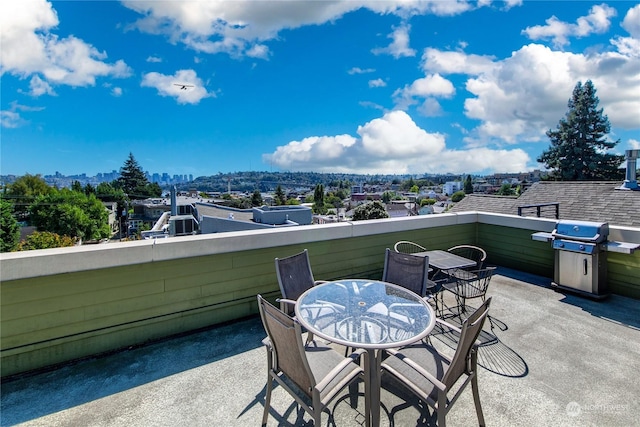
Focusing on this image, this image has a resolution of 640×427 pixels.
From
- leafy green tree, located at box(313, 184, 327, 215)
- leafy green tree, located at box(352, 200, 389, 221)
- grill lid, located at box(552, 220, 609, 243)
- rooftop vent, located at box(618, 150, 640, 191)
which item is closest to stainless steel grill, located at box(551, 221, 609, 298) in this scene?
grill lid, located at box(552, 220, 609, 243)

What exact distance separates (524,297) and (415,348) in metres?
2.72

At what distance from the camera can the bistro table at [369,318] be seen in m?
1.71

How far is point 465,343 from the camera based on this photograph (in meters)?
1.54

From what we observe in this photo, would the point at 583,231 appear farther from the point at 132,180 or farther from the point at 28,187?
the point at 132,180

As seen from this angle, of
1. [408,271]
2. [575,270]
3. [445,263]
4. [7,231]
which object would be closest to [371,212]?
[575,270]

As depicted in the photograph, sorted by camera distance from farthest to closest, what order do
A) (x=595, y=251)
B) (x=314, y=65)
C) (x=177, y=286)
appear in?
(x=314, y=65)
(x=595, y=251)
(x=177, y=286)

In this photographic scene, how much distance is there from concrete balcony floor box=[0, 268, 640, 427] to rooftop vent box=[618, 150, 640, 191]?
20.1 feet

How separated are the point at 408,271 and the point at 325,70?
26.0 m

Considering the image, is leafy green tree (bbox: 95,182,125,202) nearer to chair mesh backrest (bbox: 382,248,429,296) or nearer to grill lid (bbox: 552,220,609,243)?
chair mesh backrest (bbox: 382,248,429,296)

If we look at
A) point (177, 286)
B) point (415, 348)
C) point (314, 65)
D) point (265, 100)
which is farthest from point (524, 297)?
point (265, 100)

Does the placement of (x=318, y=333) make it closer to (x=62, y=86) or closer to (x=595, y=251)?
(x=595, y=251)

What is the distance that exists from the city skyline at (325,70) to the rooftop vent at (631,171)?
3484 mm

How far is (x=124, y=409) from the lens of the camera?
2004 millimetres

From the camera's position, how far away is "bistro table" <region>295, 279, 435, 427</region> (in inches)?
67.5
